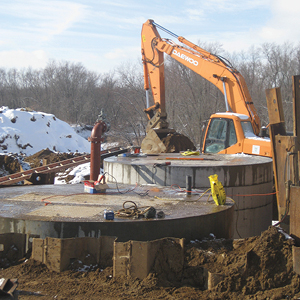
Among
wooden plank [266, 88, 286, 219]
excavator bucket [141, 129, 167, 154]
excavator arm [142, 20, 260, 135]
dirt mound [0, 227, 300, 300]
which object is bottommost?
dirt mound [0, 227, 300, 300]

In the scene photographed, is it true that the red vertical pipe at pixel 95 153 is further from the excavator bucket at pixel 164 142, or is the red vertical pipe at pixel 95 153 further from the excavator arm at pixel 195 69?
the excavator bucket at pixel 164 142

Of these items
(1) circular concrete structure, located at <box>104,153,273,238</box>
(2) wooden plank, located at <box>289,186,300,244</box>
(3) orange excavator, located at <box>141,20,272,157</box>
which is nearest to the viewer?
(2) wooden plank, located at <box>289,186,300,244</box>

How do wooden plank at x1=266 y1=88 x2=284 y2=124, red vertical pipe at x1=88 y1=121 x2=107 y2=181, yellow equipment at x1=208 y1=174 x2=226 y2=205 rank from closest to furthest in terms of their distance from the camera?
wooden plank at x1=266 y1=88 x2=284 y2=124 < yellow equipment at x1=208 y1=174 x2=226 y2=205 < red vertical pipe at x1=88 y1=121 x2=107 y2=181

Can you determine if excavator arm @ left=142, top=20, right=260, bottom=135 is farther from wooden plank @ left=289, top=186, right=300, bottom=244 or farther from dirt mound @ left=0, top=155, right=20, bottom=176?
wooden plank @ left=289, top=186, right=300, bottom=244

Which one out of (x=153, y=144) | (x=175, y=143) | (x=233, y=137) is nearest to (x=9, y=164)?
(x=153, y=144)

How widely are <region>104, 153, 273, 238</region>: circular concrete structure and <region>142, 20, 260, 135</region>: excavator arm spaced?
3.50 metres

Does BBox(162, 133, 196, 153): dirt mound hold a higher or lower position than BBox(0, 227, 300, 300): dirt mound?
higher

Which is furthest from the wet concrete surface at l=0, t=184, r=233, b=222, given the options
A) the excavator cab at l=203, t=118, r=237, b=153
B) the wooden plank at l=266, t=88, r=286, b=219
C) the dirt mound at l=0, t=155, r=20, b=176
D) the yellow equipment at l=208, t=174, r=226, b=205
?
the dirt mound at l=0, t=155, r=20, b=176

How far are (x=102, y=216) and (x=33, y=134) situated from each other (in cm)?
2045

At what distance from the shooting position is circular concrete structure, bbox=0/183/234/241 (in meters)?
5.93

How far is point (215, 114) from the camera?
45.3 ft

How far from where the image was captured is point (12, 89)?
6719cm

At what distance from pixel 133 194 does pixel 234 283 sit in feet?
12.3

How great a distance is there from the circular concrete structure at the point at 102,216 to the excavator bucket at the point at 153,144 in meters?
7.78
